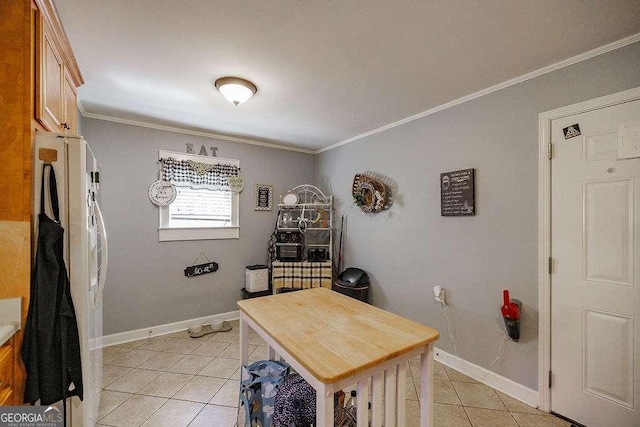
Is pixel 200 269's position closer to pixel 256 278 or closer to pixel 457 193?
pixel 256 278

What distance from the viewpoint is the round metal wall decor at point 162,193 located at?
310 centimetres

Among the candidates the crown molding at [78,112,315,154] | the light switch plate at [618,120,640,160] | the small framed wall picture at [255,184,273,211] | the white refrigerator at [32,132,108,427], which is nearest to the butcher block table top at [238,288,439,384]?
the white refrigerator at [32,132,108,427]

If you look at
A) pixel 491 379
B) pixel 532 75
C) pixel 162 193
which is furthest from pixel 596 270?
pixel 162 193

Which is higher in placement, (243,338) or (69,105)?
(69,105)

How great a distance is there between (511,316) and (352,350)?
1545 mm

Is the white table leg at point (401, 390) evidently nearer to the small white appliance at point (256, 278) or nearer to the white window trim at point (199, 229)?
the small white appliance at point (256, 278)

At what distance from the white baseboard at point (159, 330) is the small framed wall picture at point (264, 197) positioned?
146 cm

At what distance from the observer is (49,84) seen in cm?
142

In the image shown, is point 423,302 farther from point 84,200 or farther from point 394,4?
point 84,200

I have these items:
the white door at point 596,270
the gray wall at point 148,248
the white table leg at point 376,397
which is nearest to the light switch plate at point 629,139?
the white door at point 596,270

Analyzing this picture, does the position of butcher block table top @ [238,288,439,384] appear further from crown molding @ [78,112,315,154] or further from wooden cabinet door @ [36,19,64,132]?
crown molding @ [78,112,315,154]

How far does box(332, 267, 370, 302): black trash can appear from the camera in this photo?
10.3 ft

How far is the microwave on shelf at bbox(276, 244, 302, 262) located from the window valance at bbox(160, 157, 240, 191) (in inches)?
→ 42.2

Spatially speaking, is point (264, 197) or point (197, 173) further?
point (264, 197)
